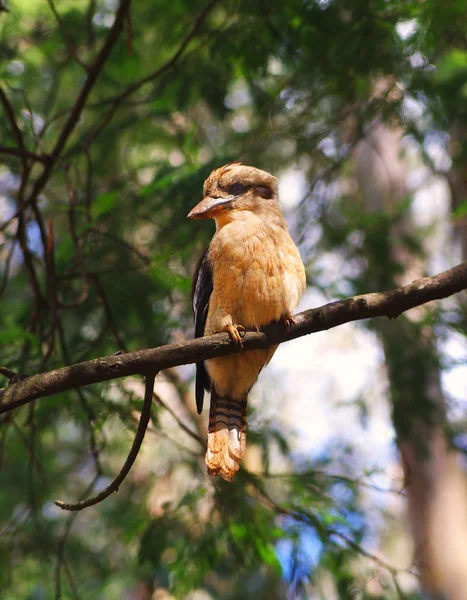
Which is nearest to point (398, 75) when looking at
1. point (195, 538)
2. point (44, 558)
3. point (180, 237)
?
point (180, 237)

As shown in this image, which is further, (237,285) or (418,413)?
(418,413)

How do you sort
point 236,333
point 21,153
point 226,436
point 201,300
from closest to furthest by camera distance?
1. point 236,333
2. point 226,436
3. point 201,300
4. point 21,153

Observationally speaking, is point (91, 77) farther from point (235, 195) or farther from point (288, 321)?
point (288, 321)

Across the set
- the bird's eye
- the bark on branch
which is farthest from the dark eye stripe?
the bark on branch

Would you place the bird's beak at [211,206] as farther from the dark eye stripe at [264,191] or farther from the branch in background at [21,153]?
the branch in background at [21,153]

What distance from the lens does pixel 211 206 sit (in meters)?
3.56

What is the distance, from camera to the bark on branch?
2.45 meters

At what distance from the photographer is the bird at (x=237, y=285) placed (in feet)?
11.0

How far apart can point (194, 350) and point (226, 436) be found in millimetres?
940

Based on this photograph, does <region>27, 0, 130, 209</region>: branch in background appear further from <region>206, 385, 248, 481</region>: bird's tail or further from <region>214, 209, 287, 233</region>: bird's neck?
<region>206, 385, 248, 481</region>: bird's tail

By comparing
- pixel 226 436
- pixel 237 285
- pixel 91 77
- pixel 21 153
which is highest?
pixel 91 77

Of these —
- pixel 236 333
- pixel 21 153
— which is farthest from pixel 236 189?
pixel 21 153

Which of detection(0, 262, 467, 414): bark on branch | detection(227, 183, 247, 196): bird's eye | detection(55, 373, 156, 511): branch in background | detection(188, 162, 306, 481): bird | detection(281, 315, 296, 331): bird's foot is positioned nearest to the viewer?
detection(0, 262, 467, 414): bark on branch

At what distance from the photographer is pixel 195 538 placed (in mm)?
4516
